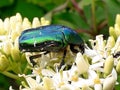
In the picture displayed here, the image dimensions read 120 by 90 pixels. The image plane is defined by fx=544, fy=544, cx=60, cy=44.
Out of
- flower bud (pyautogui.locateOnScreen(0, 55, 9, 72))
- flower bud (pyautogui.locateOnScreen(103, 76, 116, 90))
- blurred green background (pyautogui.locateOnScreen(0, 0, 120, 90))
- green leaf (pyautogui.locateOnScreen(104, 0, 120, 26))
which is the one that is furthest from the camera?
blurred green background (pyautogui.locateOnScreen(0, 0, 120, 90))

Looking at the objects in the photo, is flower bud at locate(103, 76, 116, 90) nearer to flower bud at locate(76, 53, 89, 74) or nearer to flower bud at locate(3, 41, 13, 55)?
flower bud at locate(76, 53, 89, 74)

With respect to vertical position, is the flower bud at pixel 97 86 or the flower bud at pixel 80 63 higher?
the flower bud at pixel 80 63

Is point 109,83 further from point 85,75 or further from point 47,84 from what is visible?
point 47,84

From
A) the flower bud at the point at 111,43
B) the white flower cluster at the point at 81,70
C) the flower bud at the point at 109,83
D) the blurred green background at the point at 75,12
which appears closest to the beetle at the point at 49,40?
the white flower cluster at the point at 81,70

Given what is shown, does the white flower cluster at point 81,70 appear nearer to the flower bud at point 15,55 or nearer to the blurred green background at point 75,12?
the flower bud at point 15,55

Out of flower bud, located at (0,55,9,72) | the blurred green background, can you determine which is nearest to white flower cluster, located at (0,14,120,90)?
flower bud, located at (0,55,9,72)

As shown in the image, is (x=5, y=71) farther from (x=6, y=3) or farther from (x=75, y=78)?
(x=6, y=3)
